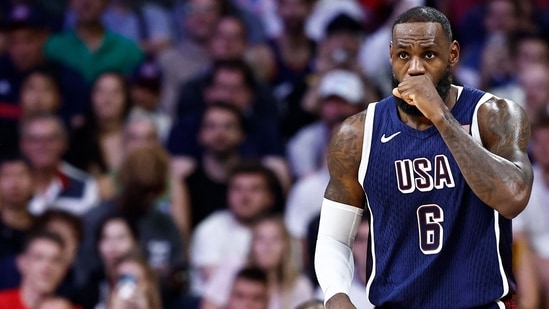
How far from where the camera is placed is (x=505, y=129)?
3.99m

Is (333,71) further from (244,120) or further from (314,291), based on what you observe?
(314,291)

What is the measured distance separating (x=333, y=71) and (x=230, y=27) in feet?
3.11

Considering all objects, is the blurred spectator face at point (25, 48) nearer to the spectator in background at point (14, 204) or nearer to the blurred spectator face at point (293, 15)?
the spectator in background at point (14, 204)

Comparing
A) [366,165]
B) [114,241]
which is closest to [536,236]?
[114,241]

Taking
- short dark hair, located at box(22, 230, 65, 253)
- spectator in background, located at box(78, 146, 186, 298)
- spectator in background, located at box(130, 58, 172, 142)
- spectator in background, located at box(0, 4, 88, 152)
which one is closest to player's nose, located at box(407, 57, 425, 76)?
short dark hair, located at box(22, 230, 65, 253)

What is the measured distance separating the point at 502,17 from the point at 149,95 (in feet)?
10.00

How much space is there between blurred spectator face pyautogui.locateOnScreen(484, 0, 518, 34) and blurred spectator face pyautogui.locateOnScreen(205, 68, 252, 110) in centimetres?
226

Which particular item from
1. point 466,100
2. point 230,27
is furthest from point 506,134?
point 230,27

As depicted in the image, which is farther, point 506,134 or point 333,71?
point 333,71

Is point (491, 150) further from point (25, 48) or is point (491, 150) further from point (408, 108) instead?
point (25, 48)

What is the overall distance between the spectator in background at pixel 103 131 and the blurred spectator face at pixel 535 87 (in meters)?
3.04

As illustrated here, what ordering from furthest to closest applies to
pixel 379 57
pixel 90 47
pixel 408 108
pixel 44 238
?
pixel 379 57, pixel 90 47, pixel 44 238, pixel 408 108

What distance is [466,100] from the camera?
414cm

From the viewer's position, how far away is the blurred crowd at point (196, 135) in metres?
7.74
